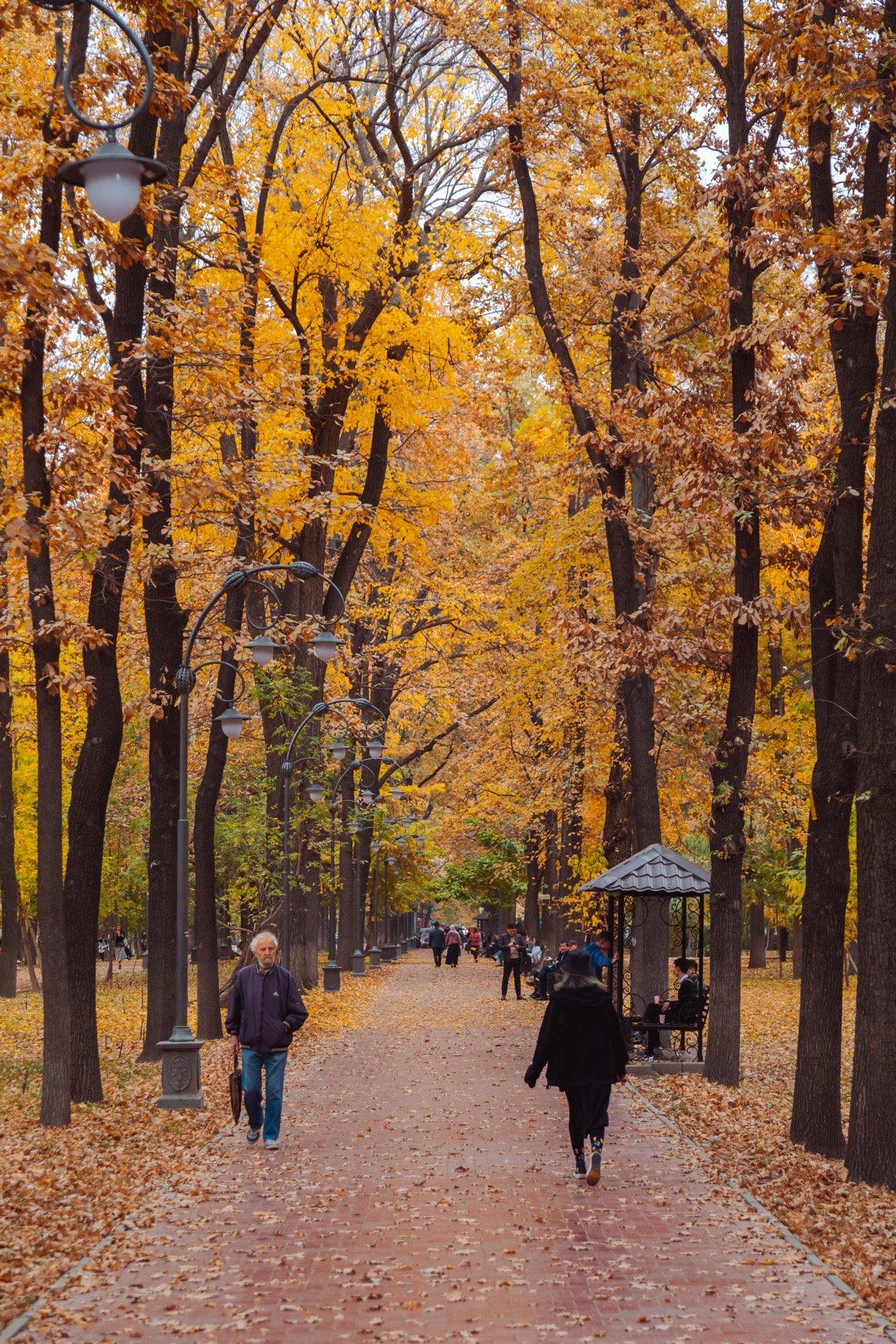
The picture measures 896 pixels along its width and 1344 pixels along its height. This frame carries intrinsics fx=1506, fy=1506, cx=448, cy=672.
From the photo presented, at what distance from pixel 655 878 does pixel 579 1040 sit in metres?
7.88

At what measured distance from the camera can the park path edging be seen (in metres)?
7.31

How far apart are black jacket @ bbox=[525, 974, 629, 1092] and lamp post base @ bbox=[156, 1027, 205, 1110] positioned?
4.80 meters

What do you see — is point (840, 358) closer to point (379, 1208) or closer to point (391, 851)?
point (379, 1208)

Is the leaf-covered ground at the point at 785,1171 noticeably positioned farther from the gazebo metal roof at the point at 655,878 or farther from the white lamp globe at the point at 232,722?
the white lamp globe at the point at 232,722

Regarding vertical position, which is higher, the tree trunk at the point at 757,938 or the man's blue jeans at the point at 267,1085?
the man's blue jeans at the point at 267,1085

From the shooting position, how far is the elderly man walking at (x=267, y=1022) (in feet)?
40.8

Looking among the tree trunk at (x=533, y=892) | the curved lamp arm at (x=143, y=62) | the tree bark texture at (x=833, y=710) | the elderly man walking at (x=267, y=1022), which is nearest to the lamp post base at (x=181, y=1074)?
the elderly man walking at (x=267, y=1022)

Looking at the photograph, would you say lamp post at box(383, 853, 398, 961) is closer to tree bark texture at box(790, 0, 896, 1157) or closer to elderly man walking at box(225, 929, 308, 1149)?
elderly man walking at box(225, 929, 308, 1149)

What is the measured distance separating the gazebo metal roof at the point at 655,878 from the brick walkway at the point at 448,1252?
181 inches

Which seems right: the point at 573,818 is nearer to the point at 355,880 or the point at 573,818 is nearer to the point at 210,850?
the point at 210,850

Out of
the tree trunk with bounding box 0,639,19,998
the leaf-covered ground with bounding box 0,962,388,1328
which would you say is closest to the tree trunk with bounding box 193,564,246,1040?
the leaf-covered ground with bounding box 0,962,388,1328

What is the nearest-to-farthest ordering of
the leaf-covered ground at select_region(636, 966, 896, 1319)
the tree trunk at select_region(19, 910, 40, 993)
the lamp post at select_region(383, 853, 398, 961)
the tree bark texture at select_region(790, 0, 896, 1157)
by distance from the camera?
the leaf-covered ground at select_region(636, 966, 896, 1319), the tree bark texture at select_region(790, 0, 896, 1157), the tree trunk at select_region(19, 910, 40, 993), the lamp post at select_region(383, 853, 398, 961)

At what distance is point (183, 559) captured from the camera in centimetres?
1614

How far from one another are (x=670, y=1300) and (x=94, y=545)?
748cm
